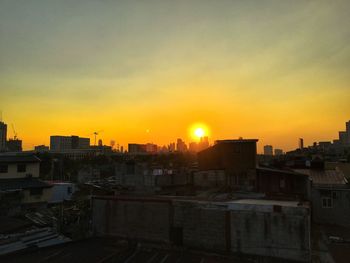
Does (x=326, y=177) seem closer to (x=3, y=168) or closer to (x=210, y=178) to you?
(x=210, y=178)

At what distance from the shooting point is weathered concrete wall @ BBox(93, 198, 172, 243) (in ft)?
73.4

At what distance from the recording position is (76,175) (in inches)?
3009

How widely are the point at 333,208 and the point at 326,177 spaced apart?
397 centimetres

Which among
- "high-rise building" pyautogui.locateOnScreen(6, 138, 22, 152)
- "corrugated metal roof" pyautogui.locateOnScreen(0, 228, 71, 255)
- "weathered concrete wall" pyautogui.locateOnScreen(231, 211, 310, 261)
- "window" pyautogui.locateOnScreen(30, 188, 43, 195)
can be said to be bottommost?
"corrugated metal roof" pyautogui.locateOnScreen(0, 228, 71, 255)

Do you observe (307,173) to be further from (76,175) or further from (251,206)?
(76,175)

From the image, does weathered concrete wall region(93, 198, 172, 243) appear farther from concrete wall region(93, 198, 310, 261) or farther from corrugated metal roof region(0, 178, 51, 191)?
corrugated metal roof region(0, 178, 51, 191)

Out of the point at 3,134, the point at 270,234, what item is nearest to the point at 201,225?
the point at 270,234

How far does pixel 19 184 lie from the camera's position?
3519cm

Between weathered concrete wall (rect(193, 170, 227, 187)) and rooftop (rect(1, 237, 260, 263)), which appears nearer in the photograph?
rooftop (rect(1, 237, 260, 263))

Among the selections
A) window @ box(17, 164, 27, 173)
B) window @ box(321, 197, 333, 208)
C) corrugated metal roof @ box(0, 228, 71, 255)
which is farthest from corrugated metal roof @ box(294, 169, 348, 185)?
window @ box(17, 164, 27, 173)

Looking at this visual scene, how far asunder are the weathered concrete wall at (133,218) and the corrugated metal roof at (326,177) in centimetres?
1763

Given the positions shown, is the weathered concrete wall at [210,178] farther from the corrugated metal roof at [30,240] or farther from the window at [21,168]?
the window at [21,168]

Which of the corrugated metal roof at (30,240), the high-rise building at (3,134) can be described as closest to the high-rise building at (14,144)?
the high-rise building at (3,134)

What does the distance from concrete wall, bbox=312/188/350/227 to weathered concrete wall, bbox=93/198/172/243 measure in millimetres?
16826
